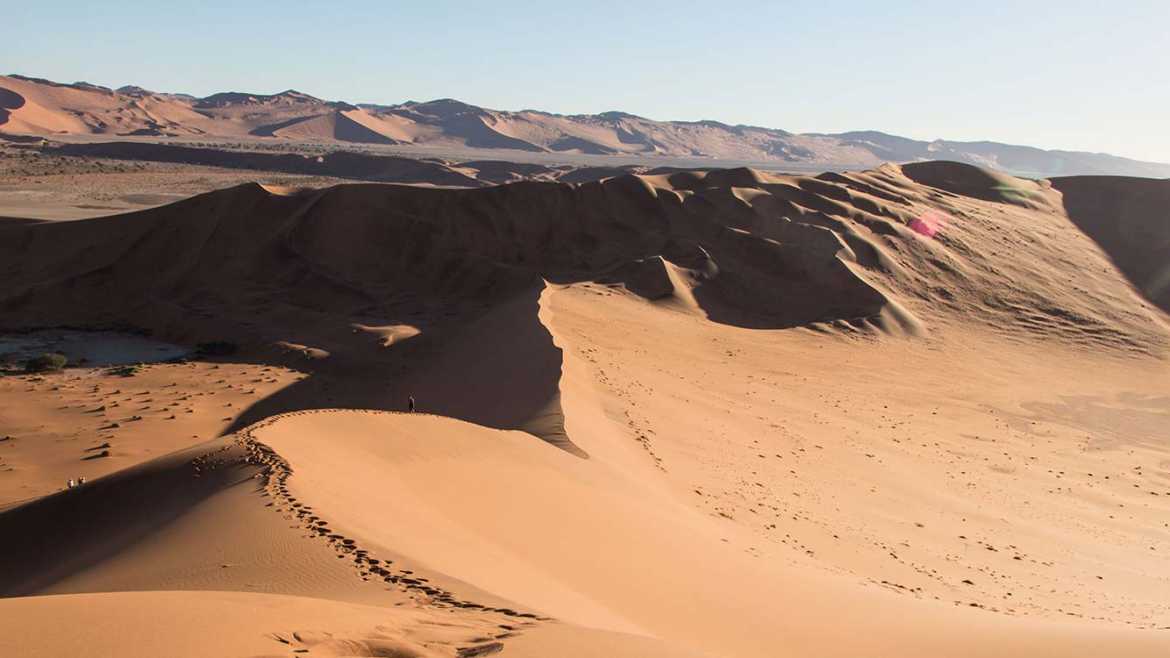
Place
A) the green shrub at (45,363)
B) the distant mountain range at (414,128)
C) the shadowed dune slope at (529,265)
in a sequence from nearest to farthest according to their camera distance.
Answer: the green shrub at (45,363) → the shadowed dune slope at (529,265) → the distant mountain range at (414,128)

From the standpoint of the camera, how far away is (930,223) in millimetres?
33688

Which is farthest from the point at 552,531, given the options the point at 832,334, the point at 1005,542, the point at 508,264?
the point at 508,264

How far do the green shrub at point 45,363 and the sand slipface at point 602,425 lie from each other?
1.03 m

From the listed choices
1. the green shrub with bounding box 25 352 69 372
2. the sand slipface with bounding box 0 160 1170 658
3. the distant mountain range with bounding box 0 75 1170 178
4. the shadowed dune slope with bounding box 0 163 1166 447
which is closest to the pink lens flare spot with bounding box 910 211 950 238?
the shadowed dune slope with bounding box 0 163 1166 447

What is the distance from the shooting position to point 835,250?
97.0 ft

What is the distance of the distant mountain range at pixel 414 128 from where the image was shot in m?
123

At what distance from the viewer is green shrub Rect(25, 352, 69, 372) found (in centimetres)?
1939

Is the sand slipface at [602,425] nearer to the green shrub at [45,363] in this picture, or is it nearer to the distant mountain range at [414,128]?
the green shrub at [45,363]

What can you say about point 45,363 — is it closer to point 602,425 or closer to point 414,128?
point 602,425

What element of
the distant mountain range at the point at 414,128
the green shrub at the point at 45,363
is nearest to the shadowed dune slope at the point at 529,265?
the green shrub at the point at 45,363

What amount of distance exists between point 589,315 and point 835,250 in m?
10.6

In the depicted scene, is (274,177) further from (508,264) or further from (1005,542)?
(1005,542)

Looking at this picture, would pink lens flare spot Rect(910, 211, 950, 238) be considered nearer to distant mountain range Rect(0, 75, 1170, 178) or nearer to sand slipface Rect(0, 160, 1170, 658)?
sand slipface Rect(0, 160, 1170, 658)

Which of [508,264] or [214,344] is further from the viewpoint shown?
[508,264]
